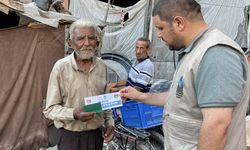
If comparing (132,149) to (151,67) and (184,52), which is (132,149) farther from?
(184,52)

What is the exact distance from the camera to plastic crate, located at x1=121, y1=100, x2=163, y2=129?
4852 mm

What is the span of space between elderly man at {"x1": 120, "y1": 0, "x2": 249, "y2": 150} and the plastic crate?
7.84 feet

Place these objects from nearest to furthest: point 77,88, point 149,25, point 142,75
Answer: point 77,88
point 142,75
point 149,25

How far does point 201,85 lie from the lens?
2.05m

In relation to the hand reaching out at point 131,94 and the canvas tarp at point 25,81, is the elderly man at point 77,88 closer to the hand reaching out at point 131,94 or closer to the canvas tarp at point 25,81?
the hand reaching out at point 131,94

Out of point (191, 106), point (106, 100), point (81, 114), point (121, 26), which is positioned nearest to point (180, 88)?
point (191, 106)

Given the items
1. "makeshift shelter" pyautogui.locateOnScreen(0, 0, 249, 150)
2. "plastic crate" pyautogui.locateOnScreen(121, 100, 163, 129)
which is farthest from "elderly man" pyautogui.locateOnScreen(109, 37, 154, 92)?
"makeshift shelter" pyautogui.locateOnScreen(0, 0, 249, 150)

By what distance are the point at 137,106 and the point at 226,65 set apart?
2.86 m

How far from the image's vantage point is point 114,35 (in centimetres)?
1145

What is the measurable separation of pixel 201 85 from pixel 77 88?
1719 mm

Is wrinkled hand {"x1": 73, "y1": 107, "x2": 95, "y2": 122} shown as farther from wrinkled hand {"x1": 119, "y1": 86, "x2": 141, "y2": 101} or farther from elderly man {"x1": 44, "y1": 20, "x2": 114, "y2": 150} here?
wrinkled hand {"x1": 119, "y1": 86, "x2": 141, "y2": 101}

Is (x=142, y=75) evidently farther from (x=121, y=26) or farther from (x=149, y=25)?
(x=121, y=26)

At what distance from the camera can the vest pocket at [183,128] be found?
2.21 m

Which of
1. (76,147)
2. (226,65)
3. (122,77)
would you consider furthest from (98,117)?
(122,77)
